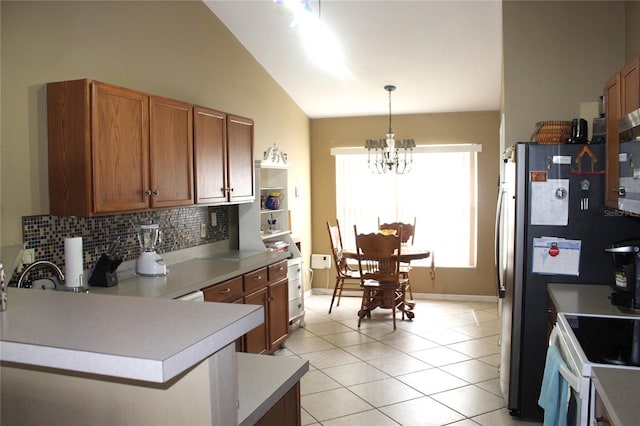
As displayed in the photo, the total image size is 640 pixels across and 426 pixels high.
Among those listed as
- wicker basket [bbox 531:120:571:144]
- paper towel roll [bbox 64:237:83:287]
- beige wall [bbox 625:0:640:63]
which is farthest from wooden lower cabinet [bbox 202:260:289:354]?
beige wall [bbox 625:0:640:63]

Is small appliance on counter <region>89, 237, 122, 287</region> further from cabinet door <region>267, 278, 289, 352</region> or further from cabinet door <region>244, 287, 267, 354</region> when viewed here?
cabinet door <region>267, 278, 289, 352</region>

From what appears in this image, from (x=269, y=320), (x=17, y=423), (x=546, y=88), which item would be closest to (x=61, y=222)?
(x=17, y=423)

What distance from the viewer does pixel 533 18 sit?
3559 mm

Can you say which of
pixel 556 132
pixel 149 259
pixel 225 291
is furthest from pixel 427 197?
pixel 149 259

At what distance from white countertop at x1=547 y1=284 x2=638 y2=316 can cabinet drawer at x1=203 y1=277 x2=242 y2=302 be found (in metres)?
2.07

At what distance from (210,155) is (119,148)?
39.1 inches

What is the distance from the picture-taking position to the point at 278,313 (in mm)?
4289

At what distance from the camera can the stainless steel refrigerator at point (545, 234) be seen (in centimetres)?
278

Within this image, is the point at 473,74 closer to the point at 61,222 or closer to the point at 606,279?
the point at 606,279

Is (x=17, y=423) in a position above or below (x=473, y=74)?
below

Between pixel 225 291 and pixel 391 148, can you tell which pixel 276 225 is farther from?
pixel 225 291

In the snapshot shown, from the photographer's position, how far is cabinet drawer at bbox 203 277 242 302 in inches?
125

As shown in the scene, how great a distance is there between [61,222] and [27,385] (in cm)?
165

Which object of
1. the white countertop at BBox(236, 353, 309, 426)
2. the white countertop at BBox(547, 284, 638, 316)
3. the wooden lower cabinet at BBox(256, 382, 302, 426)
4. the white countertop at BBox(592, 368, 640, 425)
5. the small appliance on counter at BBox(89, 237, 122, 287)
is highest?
the small appliance on counter at BBox(89, 237, 122, 287)
